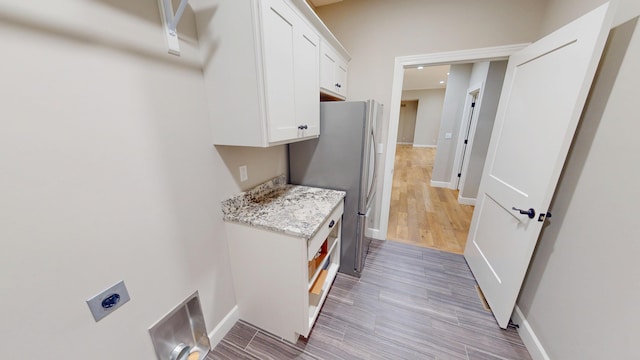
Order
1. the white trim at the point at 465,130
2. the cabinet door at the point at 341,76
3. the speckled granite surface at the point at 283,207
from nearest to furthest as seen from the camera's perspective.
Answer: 1. the speckled granite surface at the point at 283,207
2. the cabinet door at the point at 341,76
3. the white trim at the point at 465,130

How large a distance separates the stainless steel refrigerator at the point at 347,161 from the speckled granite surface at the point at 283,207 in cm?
14

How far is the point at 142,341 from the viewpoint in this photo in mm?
1029

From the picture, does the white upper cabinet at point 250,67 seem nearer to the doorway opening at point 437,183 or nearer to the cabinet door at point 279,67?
the cabinet door at point 279,67

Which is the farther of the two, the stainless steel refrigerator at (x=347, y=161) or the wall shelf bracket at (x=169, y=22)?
the stainless steel refrigerator at (x=347, y=161)

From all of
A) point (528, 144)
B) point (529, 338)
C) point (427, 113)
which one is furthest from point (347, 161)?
point (427, 113)

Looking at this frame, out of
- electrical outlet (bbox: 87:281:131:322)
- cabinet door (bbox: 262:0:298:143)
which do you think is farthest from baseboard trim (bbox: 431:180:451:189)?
electrical outlet (bbox: 87:281:131:322)

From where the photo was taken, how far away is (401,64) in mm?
2191

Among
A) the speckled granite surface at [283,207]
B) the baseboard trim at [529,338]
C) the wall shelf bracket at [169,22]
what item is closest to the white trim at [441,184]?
the baseboard trim at [529,338]

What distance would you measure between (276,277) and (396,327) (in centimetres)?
101

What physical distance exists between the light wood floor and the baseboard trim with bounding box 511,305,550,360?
0.94m

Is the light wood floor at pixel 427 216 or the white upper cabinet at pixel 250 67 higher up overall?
the white upper cabinet at pixel 250 67

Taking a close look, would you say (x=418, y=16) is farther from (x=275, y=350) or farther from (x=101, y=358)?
(x=101, y=358)

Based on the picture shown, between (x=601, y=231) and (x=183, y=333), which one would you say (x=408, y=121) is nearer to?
(x=601, y=231)

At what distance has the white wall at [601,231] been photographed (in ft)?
3.05
